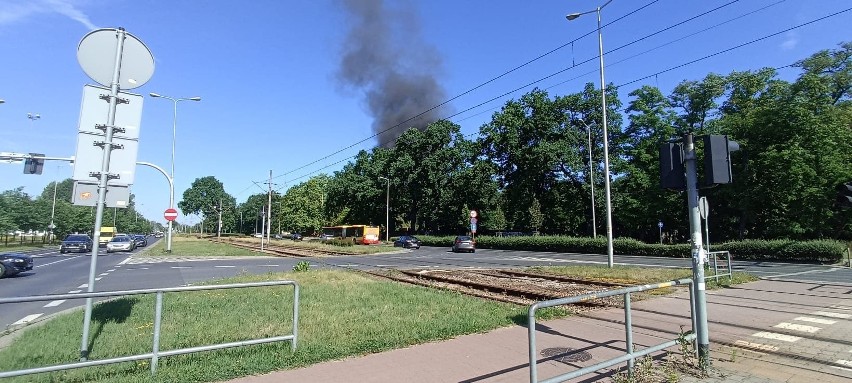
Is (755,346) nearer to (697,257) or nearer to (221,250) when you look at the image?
(697,257)

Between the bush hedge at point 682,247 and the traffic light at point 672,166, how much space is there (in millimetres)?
12871

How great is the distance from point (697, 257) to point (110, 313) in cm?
962

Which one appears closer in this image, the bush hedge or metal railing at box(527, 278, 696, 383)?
metal railing at box(527, 278, 696, 383)

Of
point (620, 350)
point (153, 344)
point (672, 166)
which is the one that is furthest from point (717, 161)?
point (153, 344)

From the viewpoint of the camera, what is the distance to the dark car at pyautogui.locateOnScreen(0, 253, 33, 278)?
57.8 ft

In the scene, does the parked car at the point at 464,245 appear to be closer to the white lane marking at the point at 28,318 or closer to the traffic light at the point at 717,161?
the white lane marking at the point at 28,318

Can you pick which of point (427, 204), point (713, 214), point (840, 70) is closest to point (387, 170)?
point (427, 204)

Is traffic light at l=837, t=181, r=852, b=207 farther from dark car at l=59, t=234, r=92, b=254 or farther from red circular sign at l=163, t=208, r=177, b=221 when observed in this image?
dark car at l=59, t=234, r=92, b=254

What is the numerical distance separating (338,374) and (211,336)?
2.69m

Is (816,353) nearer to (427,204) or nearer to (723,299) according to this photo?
(723,299)

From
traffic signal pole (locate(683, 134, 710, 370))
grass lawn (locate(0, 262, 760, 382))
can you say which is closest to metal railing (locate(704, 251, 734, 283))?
grass lawn (locate(0, 262, 760, 382))

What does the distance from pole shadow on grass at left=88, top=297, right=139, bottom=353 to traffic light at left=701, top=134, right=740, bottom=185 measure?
793cm

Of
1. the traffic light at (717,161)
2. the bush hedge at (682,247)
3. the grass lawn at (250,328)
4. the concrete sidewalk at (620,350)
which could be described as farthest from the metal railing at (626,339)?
the bush hedge at (682,247)

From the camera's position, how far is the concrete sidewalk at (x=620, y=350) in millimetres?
4934
